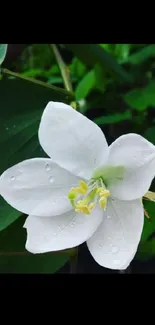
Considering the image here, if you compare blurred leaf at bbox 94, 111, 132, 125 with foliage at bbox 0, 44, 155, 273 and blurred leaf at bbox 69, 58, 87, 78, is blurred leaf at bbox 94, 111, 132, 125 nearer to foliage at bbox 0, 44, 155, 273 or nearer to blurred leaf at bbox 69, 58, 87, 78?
foliage at bbox 0, 44, 155, 273

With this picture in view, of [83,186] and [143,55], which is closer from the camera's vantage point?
[83,186]

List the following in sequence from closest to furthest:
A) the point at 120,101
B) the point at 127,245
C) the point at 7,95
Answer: the point at 127,245
the point at 7,95
the point at 120,101

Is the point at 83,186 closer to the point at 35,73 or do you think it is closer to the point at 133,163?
the point at 133,163

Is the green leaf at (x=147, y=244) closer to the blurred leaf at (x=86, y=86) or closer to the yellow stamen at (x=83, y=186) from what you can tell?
the yellow stamen at (x=83, y=186)

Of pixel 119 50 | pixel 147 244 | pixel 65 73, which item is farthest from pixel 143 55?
pixel 147 244

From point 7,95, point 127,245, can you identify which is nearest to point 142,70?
point 7,95

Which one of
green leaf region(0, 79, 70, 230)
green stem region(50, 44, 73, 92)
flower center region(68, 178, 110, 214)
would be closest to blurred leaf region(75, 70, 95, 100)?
green stem region(50, 44, 73, 92)

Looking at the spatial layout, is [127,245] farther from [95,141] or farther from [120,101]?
[120,101]
